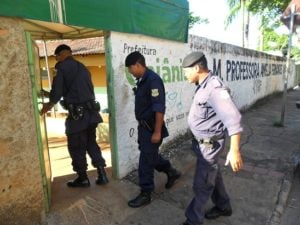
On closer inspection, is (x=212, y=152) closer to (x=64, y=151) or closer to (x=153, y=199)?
(x=153, y=199)

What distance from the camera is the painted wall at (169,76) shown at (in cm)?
403

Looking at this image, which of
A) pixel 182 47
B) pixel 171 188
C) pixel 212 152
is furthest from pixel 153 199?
pixel 182 47

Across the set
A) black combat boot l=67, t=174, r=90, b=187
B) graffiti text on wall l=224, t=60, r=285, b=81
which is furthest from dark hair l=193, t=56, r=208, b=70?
graffiti text on wall l=224, t=60, r=285, b=81

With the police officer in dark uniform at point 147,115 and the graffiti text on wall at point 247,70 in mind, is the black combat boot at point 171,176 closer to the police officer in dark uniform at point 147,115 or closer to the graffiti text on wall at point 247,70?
the police officer in dark uniform at point 147,115

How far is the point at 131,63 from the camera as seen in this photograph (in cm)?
320

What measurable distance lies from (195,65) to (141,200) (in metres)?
1.73

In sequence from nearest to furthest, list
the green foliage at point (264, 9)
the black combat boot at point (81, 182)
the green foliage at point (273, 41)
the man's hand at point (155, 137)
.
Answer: the man's hand at point (155, 137), the black combat boot at point (81, 182), the green foliage at point (264, 9), the green foliage at point (273, 41)

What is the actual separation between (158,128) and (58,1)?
1.64 meters

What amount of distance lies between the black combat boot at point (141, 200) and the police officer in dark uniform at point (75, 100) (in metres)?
0.76

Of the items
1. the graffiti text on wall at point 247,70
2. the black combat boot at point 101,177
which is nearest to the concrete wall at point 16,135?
the black combat boot at point 101,177

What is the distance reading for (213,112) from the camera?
272 cm

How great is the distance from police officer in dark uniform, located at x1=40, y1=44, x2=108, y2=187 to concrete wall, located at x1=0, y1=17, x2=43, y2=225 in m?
0.58

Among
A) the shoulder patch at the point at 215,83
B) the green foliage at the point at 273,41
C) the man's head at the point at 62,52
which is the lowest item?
the shoulder patch at the point at 215,83

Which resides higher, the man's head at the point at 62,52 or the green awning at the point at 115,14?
the green awning at the point at 115,14
